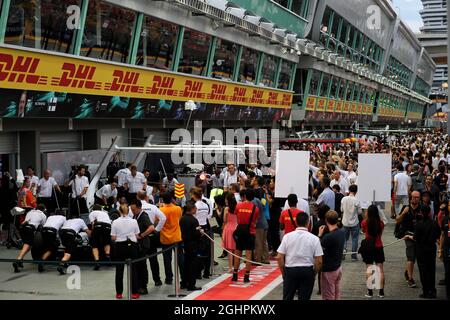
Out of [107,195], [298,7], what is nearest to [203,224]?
[107,195]

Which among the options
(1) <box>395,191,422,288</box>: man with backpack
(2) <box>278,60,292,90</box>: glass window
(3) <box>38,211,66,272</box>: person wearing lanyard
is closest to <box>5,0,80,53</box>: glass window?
(3) <box>38,211,66,272</box>: person wearing lanyard

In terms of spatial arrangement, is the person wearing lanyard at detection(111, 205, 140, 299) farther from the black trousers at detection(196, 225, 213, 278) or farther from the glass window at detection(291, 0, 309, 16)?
the glass window at detection(291, 0, 309, 16)

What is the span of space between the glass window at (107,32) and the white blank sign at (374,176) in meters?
9.94

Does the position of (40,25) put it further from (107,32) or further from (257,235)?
(257,235)

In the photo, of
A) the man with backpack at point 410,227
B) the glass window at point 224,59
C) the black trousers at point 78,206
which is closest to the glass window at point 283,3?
the glass window at point 224,59

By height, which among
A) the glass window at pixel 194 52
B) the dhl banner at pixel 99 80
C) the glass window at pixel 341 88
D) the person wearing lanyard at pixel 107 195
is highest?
the glass window at pixel 194 52

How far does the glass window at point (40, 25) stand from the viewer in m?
17.1

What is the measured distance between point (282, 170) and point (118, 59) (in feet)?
34.0

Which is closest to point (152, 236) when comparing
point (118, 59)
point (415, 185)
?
point (415, 185)

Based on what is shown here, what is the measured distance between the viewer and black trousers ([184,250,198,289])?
38.1 feet

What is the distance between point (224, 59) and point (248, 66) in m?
3.37

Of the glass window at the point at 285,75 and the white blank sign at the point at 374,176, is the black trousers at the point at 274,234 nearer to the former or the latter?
the white blank sign at the point at 374,176

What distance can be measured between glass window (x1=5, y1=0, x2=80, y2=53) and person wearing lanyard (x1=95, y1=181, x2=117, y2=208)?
12.7ft

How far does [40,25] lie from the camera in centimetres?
1827
